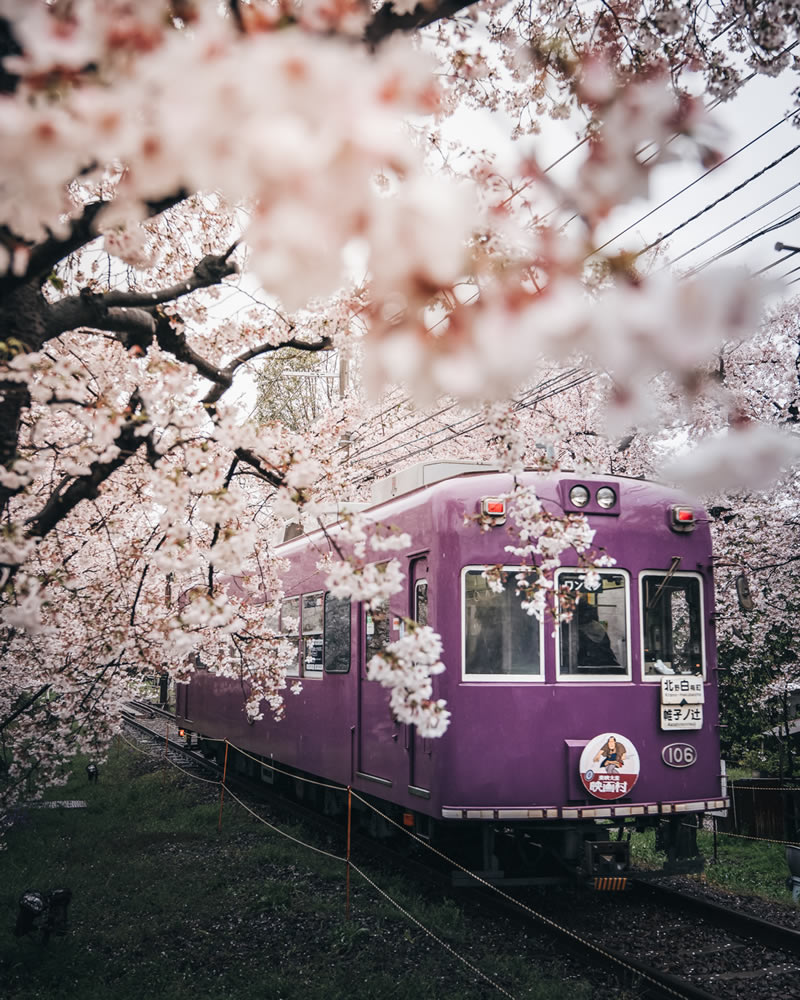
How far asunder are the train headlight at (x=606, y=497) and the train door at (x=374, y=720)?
1.98 m

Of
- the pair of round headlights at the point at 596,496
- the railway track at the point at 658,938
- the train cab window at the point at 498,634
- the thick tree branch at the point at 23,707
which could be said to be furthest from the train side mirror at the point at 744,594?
the thick tree branch at the point at 23,707

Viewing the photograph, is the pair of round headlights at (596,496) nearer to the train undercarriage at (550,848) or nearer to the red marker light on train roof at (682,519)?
the red marker light on train roof at (682,519)

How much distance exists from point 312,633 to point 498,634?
318 cm

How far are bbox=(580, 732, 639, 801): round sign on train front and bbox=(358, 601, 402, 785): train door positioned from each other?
151 centimetres

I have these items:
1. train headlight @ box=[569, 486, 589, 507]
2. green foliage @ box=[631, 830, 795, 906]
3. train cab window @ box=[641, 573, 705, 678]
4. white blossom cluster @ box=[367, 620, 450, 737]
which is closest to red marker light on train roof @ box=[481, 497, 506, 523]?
train headlight @ box=[569, 486, 589, 507]

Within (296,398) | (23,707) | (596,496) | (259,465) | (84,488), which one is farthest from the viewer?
(296,398)

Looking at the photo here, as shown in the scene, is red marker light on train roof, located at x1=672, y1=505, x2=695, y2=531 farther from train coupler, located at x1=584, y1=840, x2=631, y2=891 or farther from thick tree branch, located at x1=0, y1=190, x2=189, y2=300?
thick tree branch, located at x1=0, y1=190, x2=189, y2=300

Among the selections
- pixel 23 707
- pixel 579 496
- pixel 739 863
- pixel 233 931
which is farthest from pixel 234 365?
pixel 739 863

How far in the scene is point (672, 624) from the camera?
6.82 m

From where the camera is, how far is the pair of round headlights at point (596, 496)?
6707mm

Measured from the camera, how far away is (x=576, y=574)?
656 cm

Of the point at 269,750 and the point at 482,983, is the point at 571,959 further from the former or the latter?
the point at 269,750

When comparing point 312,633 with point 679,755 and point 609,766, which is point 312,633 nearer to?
point 609,766

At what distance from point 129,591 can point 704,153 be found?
253 inches
